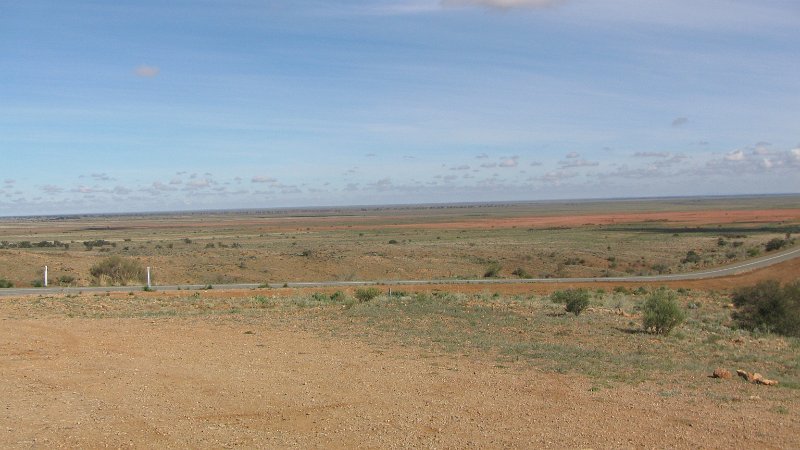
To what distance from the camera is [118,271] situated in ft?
139

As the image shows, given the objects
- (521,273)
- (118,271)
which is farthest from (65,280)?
(521,273)

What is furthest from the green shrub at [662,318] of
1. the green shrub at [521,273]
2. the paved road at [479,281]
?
the green shrub at [521,273]

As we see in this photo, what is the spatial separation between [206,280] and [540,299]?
24.5 m

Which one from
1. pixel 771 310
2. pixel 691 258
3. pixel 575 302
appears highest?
pixel 575 302

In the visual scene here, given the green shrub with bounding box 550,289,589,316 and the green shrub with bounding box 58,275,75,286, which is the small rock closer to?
the green shrub with bounding box 550,289,589,316

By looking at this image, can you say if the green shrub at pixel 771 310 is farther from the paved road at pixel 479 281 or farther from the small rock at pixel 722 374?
the paved road at pixel 479 281

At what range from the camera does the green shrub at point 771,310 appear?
72.9 ft

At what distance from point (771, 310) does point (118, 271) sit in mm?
33740

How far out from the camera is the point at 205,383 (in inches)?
468

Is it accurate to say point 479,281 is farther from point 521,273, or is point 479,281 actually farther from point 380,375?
point 380,375

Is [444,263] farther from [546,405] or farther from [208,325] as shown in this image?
[546,405]

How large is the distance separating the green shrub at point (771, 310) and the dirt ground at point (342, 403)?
11.2 metres

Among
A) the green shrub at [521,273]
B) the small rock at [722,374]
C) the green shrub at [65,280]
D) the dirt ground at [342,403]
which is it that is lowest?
the green shrub at [521,273]

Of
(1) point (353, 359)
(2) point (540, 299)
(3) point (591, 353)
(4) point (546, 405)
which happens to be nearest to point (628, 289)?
(2) point (540, 299)
